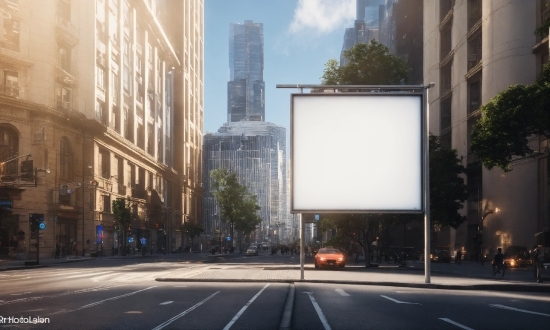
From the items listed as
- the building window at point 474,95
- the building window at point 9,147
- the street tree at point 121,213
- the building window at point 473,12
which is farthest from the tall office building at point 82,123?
the building window at point 473,12

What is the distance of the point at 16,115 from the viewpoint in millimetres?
59719

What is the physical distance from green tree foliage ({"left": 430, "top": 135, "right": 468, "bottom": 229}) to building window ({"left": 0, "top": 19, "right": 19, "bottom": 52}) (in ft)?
128

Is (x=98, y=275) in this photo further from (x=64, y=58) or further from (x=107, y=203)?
(x=107, y=203)

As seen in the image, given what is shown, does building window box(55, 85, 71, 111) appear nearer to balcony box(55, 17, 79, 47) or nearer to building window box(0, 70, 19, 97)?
balcony box(55, 17, 79, 47)

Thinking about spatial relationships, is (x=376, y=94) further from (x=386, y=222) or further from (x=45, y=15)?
(x=45, y=15)

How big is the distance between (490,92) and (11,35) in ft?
146

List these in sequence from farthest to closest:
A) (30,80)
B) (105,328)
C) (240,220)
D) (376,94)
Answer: (240,220), (30,80), (376,94), (105,328)

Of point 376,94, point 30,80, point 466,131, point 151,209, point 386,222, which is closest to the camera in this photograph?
point 376,94

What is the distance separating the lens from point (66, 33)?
6744cm

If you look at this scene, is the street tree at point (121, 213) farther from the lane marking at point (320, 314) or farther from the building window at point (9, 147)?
the lane marking at point (320, 314)

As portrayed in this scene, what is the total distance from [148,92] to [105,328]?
310ft

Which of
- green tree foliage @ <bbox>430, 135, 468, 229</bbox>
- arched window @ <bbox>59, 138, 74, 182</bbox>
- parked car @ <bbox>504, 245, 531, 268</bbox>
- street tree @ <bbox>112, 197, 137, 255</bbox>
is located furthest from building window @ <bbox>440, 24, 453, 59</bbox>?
arched window @ <bbox>59, 138, 74, 182</bbox>

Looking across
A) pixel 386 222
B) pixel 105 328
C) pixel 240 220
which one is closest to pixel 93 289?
pixel 105 328

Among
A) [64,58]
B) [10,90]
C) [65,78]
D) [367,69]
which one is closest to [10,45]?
[10,90]
